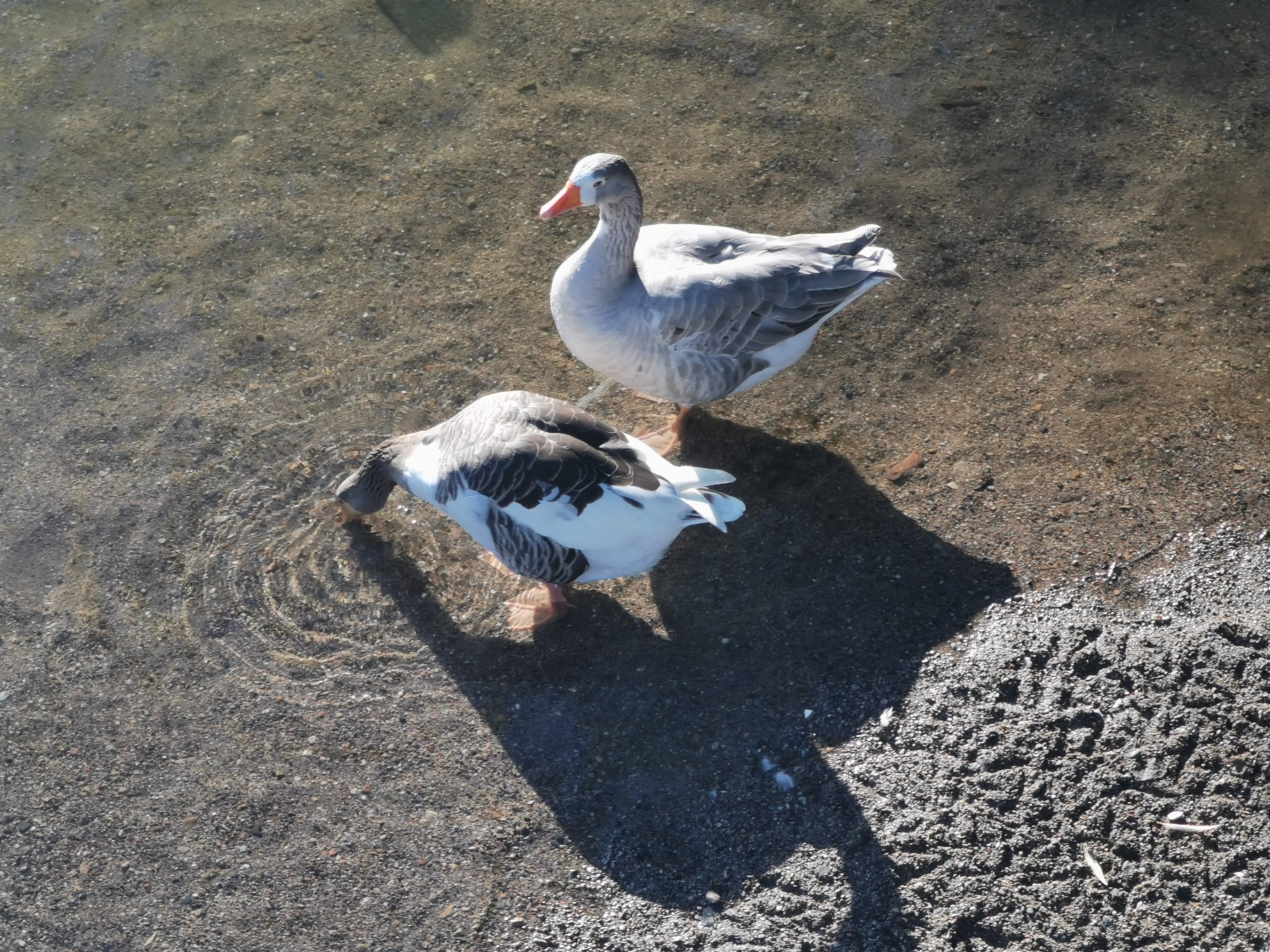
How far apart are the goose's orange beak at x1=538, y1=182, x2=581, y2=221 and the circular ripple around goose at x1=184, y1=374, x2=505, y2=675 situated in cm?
122

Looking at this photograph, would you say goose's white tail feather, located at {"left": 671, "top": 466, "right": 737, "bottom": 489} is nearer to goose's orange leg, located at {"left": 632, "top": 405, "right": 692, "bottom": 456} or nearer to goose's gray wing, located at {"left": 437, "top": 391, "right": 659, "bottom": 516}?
goose's gray wing, located at {"left": 437, "top": 391, "right": 659, "bottom": 516}

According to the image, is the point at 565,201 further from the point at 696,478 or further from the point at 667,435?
the point at 696,478

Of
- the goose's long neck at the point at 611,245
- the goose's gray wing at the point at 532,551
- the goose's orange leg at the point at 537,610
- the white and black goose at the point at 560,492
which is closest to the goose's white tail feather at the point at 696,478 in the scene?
the white and black goose at the point at 560,492

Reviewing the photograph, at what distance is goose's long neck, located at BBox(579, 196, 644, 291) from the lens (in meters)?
4.65

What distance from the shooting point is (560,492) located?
4191mm

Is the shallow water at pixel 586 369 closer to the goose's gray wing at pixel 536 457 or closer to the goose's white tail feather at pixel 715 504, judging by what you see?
the goose's white tail feather at pixel 715 504

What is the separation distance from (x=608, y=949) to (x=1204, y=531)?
3.11m

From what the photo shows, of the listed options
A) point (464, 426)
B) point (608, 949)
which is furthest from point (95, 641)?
point (608, 949)

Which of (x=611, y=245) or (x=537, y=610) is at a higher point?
(x=611, y=245)

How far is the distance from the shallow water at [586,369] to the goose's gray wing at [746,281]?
0.64 m

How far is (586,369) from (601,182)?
3.92 feet

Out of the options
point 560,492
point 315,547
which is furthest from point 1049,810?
point 315,547

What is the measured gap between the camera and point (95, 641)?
15.0ft

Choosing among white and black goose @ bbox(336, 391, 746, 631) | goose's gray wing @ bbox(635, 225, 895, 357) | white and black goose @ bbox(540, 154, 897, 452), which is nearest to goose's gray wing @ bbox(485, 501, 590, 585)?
white and black goose @ bbox(336, 391, 746, 631)
